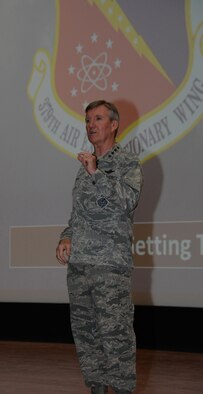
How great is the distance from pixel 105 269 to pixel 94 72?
6.62 ft

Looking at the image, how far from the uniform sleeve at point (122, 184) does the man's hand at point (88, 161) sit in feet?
0.06

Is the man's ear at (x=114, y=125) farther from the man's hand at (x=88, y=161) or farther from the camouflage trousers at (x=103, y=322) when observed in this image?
the camouflage trousers at (x=103, y=322)

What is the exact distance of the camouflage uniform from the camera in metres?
2.19

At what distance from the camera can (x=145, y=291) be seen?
3.76 meters

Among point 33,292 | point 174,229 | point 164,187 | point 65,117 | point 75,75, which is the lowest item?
point 33,292

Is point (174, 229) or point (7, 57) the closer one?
point (174, 229)

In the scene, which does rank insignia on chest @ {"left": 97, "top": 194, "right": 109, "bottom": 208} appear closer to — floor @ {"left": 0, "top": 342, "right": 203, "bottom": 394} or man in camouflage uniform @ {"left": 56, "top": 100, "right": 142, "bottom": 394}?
man in camouflage uniform @ {"left": 56, "top": 100, "right": 142, "bottom": 394}

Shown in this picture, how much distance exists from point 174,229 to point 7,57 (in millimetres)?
1612

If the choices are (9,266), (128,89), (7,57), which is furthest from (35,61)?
(9,266)

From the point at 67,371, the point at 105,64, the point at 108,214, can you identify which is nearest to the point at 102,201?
the point at 108,214

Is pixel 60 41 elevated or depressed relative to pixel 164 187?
elevated

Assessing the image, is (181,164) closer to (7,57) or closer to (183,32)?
(183,32)

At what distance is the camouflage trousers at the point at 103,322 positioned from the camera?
2193 mm

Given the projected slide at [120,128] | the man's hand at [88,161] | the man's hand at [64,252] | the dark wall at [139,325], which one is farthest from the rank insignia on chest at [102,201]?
the dark wall at [139,325]
